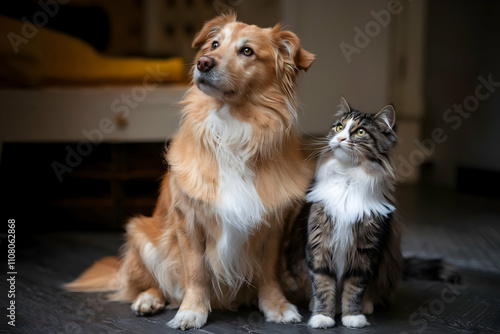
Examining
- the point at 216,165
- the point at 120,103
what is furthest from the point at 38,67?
the point at 216,165

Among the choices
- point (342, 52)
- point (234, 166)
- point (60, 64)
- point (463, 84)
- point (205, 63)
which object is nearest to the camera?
point (205, 63)

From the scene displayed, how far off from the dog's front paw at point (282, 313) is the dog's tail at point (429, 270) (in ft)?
2.36

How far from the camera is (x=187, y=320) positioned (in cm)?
183

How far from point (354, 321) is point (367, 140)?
641mm

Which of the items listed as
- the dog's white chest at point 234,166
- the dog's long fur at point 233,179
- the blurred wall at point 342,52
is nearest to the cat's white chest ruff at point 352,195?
the dog's long fur at point 233,179

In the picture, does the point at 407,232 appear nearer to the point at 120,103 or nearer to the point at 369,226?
the point at 369,226

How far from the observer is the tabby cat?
178cm

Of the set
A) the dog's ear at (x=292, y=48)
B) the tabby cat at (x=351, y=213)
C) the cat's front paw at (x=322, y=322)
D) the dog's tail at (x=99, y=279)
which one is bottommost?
the dog's tail at (x=99, y=279)

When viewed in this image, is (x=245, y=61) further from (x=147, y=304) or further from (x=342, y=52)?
(x=342, y=52)

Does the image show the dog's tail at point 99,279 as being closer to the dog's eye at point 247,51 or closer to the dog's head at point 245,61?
the dog's head at point 245,61

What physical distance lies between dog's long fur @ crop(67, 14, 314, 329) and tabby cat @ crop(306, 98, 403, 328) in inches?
5.4

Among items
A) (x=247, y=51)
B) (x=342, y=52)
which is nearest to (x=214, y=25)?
(x=247, y=51)

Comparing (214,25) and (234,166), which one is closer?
(234,166)

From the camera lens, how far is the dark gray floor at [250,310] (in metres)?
1.87
